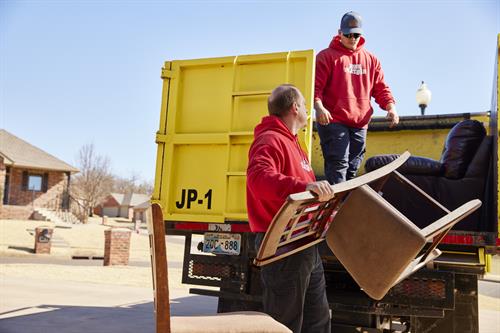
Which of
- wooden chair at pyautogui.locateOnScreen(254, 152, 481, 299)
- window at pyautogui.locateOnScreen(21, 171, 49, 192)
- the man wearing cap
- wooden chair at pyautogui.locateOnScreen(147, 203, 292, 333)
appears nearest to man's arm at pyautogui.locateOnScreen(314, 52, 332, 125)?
the man wearing cap

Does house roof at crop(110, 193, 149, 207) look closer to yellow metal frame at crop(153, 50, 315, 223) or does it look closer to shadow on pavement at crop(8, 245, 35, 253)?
shadow on pavement at crop(8, 245, 35, 253)

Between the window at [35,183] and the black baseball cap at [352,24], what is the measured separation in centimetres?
3669

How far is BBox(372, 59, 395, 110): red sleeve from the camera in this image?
466cm

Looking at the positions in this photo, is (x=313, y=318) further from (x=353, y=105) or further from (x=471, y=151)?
(x=471, y=151)

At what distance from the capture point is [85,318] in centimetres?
650

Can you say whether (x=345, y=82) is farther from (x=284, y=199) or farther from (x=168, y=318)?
(x=168, y=318)

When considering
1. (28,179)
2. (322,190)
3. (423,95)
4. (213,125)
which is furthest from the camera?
(28,179)

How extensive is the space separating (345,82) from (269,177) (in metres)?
2.05

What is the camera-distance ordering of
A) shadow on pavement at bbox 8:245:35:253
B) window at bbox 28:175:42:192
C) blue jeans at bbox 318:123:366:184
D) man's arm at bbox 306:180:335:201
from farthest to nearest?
window at bbox 28:175:42:192
shadow on pavement at bbox 8:245:35:253
blue jeans at bbox 318:123:366:184
man's arm at bbox 306:180:335:201

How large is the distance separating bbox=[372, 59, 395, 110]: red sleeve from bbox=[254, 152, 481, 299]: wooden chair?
2075 millimetres

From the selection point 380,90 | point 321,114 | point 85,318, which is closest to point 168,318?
point 321,114

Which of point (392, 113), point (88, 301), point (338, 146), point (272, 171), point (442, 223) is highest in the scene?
point (392, 113)

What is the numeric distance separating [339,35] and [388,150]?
8.15 feet

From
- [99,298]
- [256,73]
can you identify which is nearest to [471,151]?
[256,73]
